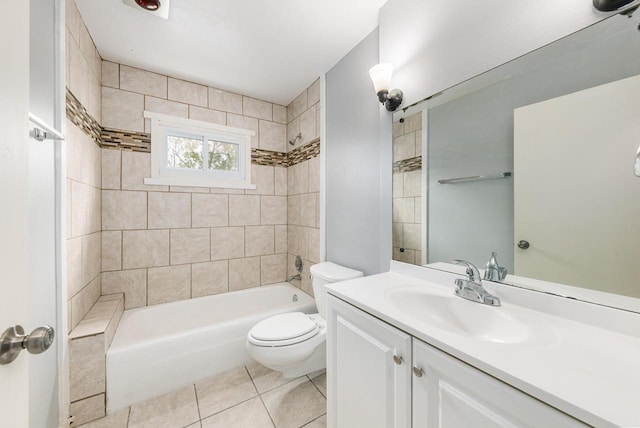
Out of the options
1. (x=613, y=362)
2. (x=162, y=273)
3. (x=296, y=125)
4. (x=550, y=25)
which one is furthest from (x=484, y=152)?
(x=162, y=273)

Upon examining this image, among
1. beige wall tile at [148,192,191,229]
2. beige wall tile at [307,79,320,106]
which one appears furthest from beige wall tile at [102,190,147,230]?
beige wall tile at [307,79,320,106]

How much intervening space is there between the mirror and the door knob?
54.4 inches

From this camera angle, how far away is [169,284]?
2.25 m

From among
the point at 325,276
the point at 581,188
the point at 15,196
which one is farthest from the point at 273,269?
the point at 581,188

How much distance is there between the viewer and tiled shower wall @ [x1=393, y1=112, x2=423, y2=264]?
1363mm

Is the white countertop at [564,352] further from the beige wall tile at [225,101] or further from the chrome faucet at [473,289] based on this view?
the beige wall tile at [225,101]

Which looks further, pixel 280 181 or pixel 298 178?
pixel 280 181

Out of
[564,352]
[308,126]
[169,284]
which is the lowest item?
[169,284]

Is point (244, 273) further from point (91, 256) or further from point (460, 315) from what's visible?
point (460, 315)

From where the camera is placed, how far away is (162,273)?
223 centimetres

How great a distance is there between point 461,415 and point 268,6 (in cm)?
207

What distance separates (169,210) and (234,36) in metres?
1.54

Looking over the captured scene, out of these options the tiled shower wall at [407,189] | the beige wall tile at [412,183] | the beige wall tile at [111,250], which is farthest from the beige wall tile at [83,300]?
the beige wall tile at [412,183]

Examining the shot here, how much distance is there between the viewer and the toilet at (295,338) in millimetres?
1452
